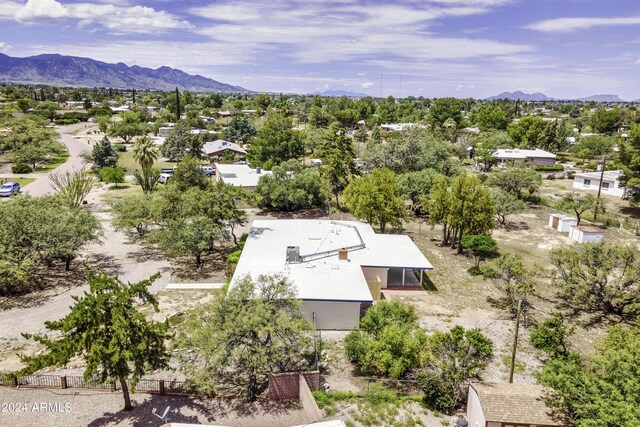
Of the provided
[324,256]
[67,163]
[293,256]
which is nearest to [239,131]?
[67,163]

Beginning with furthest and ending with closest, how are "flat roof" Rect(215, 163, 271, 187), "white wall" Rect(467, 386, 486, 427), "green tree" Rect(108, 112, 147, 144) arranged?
"green tree" Rect(108, 112, 147, 144)
"flat roof" Rect(215, 163, 271, 187)
"white wall" Rect(467, 386, 486, 427)

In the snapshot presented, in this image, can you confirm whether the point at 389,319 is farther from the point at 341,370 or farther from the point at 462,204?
the point at 462,204

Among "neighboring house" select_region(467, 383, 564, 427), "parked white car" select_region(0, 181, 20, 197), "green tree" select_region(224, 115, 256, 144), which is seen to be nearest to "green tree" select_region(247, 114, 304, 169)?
"parked white car" select_region(0, 181, 20, 197)

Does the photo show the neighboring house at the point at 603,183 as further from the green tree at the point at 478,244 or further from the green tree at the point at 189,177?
the green tree at the point at 189,177

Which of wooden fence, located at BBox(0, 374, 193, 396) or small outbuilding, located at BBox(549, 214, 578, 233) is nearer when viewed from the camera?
wooden fence, located at BBox(0, 374, 193, 396)

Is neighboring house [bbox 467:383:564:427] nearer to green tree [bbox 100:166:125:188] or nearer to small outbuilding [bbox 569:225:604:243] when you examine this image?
small outbuilding [bbox 569:225:604:243]

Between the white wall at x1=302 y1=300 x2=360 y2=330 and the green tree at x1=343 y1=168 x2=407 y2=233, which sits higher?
the green tree at x1=343 y1=168 x2=407 y2=233

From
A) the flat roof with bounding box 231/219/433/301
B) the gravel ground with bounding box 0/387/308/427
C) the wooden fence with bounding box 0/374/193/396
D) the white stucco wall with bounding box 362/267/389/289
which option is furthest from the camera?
the white stucco wall with bounding box 362/267/389/289

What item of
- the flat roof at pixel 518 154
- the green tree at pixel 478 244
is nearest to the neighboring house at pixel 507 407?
the green tree at pixel 478 244
